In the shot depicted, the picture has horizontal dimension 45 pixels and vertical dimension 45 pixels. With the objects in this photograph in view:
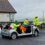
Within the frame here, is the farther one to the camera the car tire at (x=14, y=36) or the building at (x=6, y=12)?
the building at (x=6, y=12)

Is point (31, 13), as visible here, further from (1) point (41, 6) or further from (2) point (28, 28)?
(2) point (28, 28)

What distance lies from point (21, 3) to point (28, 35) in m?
16.3

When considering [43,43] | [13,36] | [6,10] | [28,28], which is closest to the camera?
[43,43]

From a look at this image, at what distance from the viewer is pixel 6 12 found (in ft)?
109

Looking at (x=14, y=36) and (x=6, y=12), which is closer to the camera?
(x=14, y=36)

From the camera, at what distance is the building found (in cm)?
3291

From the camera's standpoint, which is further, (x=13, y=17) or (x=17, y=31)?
(x=13, y=17)

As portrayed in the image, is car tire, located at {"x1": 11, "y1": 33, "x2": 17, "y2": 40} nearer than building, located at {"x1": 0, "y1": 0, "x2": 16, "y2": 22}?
Yes

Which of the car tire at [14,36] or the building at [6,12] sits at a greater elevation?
the building at [6,12]

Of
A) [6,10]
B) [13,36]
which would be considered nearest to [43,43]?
[13,36]

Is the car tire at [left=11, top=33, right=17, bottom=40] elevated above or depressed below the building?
below

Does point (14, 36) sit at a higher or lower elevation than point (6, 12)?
lower

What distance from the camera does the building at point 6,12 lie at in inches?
1296

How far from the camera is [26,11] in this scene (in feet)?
113
